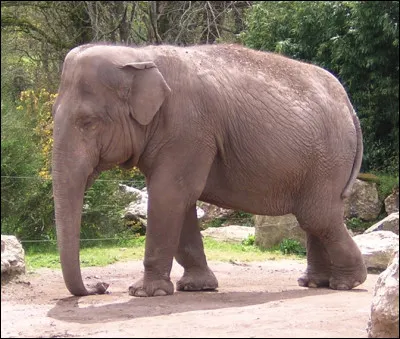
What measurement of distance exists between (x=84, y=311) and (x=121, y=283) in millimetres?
2331

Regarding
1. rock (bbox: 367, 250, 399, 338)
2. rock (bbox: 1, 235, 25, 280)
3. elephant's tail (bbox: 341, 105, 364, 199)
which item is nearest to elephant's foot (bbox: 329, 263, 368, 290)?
elephant's tail (bbox: 341, 105, 364, 199)

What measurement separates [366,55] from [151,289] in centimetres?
595

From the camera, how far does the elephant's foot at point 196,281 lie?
29.7 ft

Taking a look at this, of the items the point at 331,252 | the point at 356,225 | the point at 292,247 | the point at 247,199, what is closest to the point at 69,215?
the point at 247,199

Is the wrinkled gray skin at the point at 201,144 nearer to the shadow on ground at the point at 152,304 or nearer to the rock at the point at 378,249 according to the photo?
the shadow on ground at the point at 152,304

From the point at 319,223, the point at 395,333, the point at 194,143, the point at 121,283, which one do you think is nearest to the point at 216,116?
the point at 194,143

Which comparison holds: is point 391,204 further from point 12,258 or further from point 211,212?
point 12,258

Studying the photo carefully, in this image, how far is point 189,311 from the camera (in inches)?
287

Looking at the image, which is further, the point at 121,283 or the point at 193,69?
the point at 121,283

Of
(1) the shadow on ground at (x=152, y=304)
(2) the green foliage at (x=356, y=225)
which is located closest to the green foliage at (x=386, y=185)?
(2) the green foliage at (x=356, y=225)

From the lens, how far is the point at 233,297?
27.7ft

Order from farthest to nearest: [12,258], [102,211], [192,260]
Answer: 1. [102,211]
2. [192,260]
3. [12,258]

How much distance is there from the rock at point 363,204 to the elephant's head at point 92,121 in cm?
614

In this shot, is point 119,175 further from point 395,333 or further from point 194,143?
point 395,333
